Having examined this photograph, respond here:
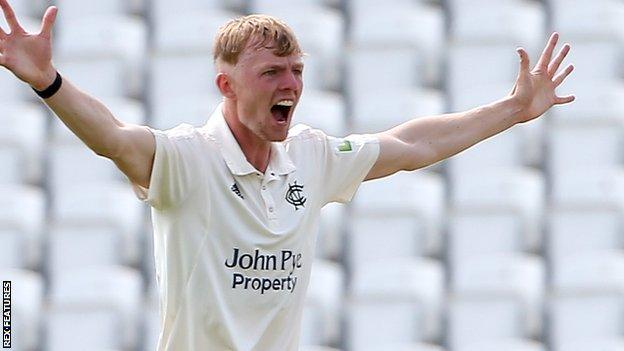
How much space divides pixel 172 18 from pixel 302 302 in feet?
8.77

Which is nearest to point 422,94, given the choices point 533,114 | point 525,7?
point 525,7

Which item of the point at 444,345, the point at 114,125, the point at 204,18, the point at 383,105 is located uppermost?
the point at 204,18

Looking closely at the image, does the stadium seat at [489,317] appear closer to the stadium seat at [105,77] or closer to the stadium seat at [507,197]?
the stadium seat at [507,197]

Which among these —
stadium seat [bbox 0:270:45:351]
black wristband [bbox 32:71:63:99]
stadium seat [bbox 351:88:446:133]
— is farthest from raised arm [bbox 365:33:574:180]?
stadium seat [bbox 0:270:45:351]

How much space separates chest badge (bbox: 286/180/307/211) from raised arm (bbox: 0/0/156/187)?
1.16 feet

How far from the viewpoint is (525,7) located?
5316 millimetres

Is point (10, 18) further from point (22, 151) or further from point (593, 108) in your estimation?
point (593, 108)

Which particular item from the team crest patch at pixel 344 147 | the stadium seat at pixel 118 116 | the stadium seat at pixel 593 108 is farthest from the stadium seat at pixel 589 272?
the team crest patch at pixel 344 147

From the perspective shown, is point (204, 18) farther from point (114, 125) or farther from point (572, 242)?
point (114, 125)

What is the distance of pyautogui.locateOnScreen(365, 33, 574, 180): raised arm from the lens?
3.00m

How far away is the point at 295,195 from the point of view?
Answer: 2.80 metres

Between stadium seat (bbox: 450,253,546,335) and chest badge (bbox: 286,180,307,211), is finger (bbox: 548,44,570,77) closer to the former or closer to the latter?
chest badge (bbox: 286,180,307,211)

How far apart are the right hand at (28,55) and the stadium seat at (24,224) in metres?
2.56

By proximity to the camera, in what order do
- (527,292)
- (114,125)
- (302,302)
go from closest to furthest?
(114,125)
(302,302)
(527,292)
